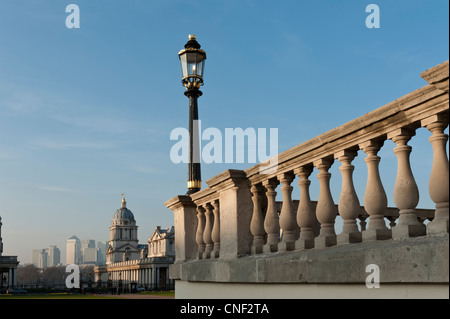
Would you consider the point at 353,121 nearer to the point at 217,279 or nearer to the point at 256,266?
the point at 256,266

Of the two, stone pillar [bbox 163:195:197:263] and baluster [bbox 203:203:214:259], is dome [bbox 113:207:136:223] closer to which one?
stone pillar [bbox 163:195:197:263]

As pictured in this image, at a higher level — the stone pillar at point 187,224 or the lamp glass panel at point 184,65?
the lamp glass panel at point 184,65

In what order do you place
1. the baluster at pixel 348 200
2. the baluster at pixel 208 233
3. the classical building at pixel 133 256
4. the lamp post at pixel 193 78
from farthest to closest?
the classical building at pixel 133 256, the lamp post at pixel 193 78, the baluster at pixel 208 233, the baluster at pixel 348 200

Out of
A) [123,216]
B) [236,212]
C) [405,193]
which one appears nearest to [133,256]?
[123,216]

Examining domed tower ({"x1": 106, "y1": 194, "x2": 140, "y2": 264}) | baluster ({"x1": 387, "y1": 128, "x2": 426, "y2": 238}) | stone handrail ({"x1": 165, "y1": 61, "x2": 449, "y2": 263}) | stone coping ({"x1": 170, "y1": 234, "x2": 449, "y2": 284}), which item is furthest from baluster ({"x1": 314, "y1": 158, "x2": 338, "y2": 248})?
domed tower ({"x1": 106, "y1": 194, "x2": 140, "y2": 264})

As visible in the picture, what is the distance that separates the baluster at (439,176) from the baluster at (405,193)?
280 mm

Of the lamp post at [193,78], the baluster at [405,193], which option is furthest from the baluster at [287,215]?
the lamp post at [193,78]

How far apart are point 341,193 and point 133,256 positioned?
173 m

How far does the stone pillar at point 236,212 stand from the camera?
7.30 m

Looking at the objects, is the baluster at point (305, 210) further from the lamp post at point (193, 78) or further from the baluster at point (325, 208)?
the lamp post at point (193, 78)

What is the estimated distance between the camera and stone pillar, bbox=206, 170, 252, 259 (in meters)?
7.30

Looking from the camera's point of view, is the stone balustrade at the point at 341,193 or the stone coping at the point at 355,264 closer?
the stone coping at the point at 355,264

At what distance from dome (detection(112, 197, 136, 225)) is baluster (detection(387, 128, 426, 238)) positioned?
570 feet
